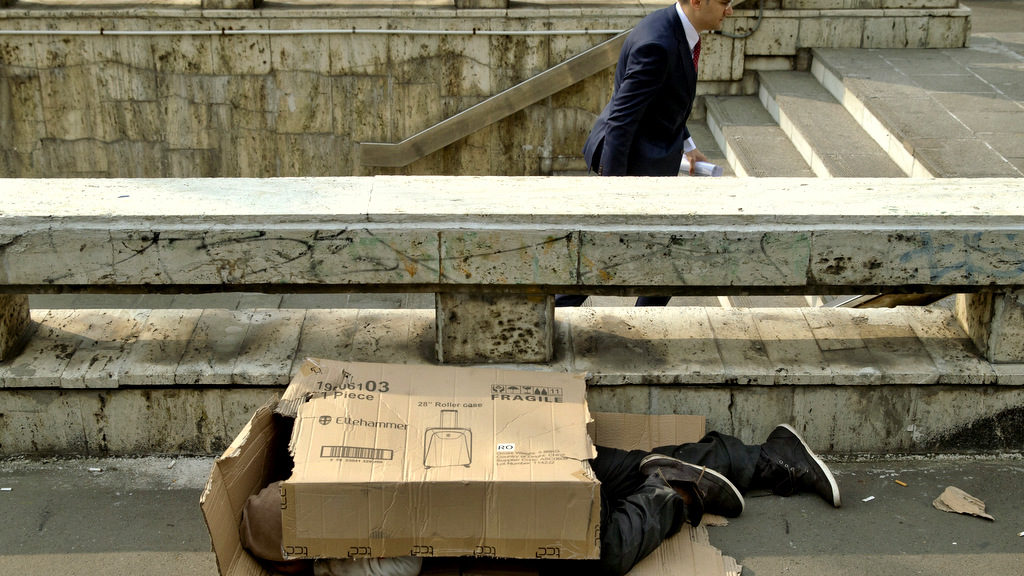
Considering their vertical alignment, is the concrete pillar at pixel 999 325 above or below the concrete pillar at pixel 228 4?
below

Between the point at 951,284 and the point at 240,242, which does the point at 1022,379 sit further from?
the point at 240,242

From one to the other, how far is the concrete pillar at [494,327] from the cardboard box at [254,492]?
359 mm

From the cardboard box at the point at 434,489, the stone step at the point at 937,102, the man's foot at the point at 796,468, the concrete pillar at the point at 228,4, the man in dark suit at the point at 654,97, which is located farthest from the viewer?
the concrete pillar at the point at 228,4

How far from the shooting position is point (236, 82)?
8.72 metres

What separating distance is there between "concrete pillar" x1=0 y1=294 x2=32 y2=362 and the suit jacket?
2.42 m

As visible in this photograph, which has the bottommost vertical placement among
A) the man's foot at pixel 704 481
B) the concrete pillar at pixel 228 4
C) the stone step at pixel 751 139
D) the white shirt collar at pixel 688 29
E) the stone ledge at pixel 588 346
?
the man's foot at pixel 704 481

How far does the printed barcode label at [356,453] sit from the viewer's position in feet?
9.55

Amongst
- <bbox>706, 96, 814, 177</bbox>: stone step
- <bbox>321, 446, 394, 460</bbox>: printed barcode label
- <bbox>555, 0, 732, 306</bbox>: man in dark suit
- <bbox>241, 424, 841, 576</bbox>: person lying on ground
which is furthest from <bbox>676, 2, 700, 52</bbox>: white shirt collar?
<bbox>706, 96, 814, 177</bbox>: stone step

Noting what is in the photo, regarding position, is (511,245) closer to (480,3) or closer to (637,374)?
(637,374)

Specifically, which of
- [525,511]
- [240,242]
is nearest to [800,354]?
[525,511]

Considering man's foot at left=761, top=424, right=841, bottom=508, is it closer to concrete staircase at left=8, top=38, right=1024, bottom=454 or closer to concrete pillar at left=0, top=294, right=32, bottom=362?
concrete staircase at left=8, top=38, right=1024, bottom=454

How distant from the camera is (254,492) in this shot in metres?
3.09

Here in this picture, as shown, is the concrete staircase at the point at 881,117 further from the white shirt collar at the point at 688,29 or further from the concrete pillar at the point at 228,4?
the concrete pillar at the point at 228,4

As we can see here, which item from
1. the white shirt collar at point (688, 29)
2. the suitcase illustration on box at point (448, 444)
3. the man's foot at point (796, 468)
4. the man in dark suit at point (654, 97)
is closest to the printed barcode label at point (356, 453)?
the suitcase illustration on box at point (448, 444)
